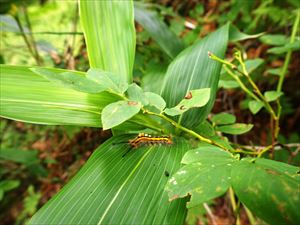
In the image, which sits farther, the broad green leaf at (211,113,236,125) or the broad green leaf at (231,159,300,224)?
the broad green leaf at (211,113,236,125)

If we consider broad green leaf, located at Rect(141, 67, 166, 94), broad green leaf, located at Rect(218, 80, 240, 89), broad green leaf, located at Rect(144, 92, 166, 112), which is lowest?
broad green leaf, located at Rect(218, 80, 240, 89)

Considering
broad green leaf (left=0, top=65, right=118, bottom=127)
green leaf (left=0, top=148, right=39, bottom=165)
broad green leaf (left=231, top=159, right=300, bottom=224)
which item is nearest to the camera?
broad green leaf (left=231, top=159, right=300, bottom=224)

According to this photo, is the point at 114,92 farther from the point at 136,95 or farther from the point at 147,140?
the point at 147,140

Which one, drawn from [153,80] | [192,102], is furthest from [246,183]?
[153,80]

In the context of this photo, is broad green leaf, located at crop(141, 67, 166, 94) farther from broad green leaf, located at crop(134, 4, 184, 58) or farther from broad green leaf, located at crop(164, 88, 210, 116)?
broad green leaf, located at crop(164, 88, 210, 116)

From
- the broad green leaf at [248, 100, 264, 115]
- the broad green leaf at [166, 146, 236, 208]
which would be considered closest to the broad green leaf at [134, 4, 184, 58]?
the broad green leaf at [248, 100, 264, 115]
